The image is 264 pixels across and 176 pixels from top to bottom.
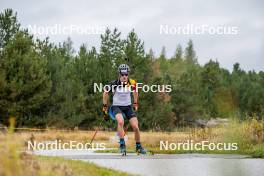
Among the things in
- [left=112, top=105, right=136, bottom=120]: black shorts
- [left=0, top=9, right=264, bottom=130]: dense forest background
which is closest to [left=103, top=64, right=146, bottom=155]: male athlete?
[left=112, top=105, right=136, bottom=120]: black shorts

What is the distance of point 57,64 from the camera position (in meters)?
46.1

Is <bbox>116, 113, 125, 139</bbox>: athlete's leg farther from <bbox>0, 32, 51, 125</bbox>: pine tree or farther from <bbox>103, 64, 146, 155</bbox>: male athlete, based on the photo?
<bbox>0, 32, 51, 125</bbox>: pine tree

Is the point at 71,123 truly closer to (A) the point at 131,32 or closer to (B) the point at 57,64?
(B) the point at 57,64

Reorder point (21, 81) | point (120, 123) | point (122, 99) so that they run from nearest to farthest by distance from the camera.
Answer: point (120, 123) → point (122, 99) → point (21, 81)

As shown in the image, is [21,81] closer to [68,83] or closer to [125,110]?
[68,83]

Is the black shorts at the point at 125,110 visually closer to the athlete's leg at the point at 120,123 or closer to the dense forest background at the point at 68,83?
the athlete's leg at the point at 120,123

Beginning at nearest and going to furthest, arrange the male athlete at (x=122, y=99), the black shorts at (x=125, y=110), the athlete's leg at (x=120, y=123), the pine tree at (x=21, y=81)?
the male athlete at (x=122, y=99) < the athlete's leg at (x=120, y=123) < the black shorts at (x=125, y=110) < the pine tree at (x=21, y=81)

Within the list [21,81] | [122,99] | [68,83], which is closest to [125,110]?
[122,99]

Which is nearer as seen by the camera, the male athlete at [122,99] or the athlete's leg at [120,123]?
the male athlete at [122,99]

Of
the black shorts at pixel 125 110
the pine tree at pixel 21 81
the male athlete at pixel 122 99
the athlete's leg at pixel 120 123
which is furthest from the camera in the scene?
the pine tree at pixel 21 81

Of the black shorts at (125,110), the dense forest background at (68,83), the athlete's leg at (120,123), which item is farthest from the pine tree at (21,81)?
the athlete's leg at (120,123)

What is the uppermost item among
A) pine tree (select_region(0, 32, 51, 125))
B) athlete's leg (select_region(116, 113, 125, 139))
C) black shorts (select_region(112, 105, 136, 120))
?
pine tree (select_region(0, 32, 51, 125))

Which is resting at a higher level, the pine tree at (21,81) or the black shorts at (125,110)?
the pine tree at (21,81)

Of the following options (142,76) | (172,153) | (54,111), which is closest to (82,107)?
(54,111)
